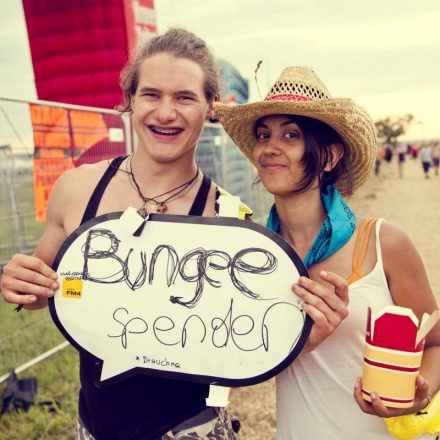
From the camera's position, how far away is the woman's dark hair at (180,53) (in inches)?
69.0

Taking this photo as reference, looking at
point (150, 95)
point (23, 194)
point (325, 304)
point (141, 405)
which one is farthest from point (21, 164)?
point (325, 304)

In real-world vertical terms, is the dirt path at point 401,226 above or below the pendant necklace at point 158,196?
below

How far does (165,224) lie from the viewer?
161cm

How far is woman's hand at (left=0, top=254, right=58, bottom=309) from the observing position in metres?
1.59

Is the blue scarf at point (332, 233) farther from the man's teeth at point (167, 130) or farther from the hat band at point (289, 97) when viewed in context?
the man's teeth at point (167, 130)

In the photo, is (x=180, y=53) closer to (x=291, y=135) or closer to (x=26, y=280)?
(x=291, y=135)

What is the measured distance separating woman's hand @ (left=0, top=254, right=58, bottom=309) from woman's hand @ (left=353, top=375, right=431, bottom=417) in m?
0.92

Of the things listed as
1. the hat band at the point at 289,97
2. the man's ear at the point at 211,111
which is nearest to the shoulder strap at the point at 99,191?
the man's ear at the point at 211,111

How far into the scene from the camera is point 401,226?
8211mm

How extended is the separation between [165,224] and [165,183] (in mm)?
235

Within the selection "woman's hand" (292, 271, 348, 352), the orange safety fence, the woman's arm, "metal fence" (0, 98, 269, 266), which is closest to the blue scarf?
the woman's arm

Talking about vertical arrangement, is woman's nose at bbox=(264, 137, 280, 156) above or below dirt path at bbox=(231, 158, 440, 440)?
above

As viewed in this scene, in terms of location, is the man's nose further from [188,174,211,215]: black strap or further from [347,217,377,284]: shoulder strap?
[347,217,377,284]: shoulder strap

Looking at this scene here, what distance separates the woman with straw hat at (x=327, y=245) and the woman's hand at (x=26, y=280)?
0.72 m
